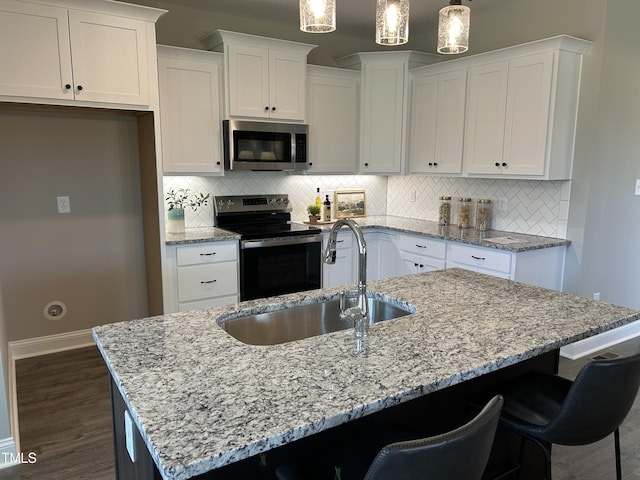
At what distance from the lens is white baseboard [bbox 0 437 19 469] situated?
7.52 feet

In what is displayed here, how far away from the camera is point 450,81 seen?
4.00 meters

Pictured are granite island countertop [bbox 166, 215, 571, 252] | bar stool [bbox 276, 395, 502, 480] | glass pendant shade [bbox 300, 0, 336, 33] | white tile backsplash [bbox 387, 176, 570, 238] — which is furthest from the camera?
white tile backsplash [bbox 387, 176, 570, 238]

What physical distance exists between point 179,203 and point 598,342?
3.58 m

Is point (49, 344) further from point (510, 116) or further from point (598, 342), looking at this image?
point (598, 342)

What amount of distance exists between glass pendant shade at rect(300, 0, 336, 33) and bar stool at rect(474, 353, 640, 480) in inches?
55.8

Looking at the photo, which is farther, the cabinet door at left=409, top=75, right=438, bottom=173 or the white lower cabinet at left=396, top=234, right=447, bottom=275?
the cabinet door at left=409, top=75, right=438, bottom=173

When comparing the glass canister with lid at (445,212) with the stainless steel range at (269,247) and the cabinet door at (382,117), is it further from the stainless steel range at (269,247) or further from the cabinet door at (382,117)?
the stainless steel range at (269,247)

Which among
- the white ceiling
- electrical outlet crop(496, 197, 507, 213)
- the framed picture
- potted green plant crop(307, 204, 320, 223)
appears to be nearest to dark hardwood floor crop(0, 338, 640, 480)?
electrical outlet crop(496, 197, 507, 213)

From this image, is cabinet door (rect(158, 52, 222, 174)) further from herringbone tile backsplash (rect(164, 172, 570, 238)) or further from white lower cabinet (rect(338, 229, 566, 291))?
white lower cabinet (rect(338, 229, 566, 291))

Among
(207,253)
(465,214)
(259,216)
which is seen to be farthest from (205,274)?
(465,214)

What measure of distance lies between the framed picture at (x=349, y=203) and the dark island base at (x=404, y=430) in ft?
9.74

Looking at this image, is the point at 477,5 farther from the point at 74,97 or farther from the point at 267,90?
the point at 74,97

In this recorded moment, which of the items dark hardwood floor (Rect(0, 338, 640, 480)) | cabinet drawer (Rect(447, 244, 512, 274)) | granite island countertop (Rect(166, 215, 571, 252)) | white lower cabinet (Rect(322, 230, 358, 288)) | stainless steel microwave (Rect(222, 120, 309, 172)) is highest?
stainless steel microwave (Rect(222, 120, 309, 172))

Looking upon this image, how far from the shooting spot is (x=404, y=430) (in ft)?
4.73
